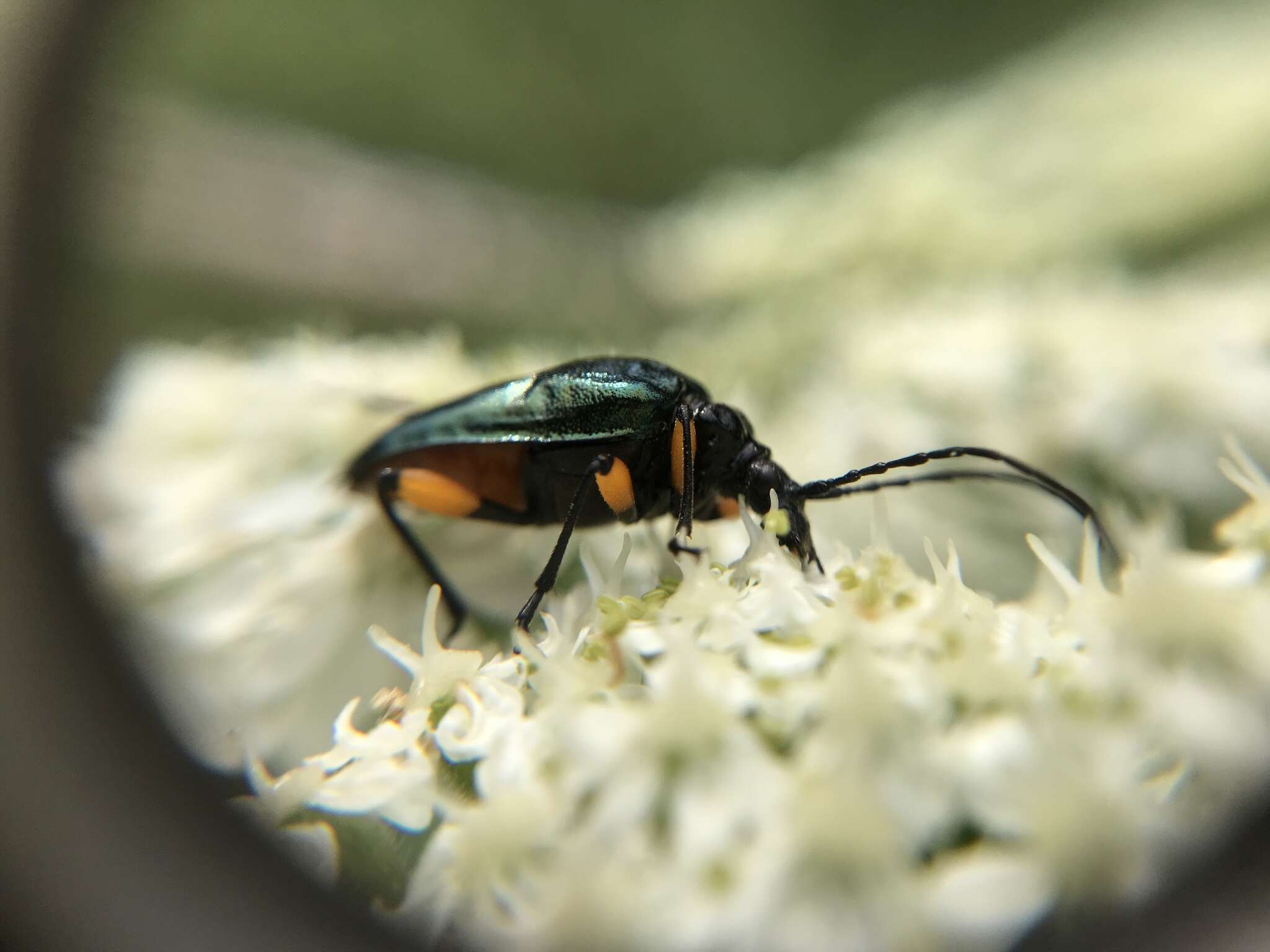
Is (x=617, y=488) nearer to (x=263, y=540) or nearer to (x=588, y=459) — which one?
(x=588, y=459)

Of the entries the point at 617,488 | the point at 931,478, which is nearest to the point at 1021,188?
the point at 931,478

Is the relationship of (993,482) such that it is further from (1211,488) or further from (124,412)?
(124,412)

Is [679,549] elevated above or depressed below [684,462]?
below

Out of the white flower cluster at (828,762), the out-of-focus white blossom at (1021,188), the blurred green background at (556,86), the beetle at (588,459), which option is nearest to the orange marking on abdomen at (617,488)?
the beetle at (588,459)

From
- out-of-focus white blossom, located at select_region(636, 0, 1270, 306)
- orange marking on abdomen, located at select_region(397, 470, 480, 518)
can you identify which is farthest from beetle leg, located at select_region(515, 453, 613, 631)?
out-of-focus white blossom, located at select_region(636, 0, 1270, 306)

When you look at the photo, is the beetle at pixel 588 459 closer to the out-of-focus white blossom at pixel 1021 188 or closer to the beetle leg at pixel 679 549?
the beetle leg at pixel 679 549
